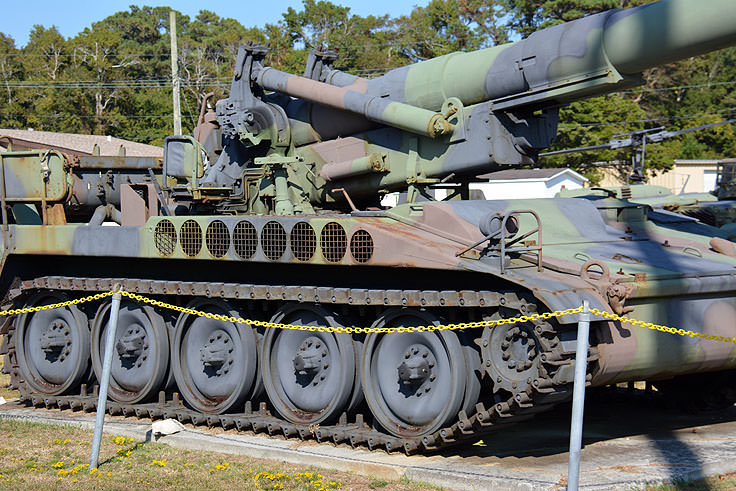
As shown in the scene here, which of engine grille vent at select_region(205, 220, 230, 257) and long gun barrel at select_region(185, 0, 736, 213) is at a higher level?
long gun barrel at select_region(185, 0, 736, 213)

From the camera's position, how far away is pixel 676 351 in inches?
350

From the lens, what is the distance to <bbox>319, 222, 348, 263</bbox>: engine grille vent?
975cm

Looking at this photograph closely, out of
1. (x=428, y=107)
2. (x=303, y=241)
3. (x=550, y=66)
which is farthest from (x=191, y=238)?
(x=550, y=66)

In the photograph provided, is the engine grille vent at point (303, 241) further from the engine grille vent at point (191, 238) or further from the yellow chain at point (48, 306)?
the yellow chain at point (48, 306)

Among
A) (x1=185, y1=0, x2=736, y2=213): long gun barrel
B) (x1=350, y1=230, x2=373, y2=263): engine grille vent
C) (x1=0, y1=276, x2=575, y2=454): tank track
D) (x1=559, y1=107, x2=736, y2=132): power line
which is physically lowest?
(x1=0, y1=276, x2=575, y2=454): tank track

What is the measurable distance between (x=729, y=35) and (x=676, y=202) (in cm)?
1283

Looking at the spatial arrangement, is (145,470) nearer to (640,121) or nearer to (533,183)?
(533,183)

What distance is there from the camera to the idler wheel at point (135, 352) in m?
12.1

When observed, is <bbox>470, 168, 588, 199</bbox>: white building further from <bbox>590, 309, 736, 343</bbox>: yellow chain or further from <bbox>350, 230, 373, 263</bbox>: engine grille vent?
<bbox>590, 309, 736, 343</bbox>: yellow chain

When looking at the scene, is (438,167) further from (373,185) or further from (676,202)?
(676,202)

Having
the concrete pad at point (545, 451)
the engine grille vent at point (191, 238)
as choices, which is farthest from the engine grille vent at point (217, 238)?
the concrete pad at point (545, 451)

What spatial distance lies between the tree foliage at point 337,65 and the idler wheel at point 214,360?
115 feet

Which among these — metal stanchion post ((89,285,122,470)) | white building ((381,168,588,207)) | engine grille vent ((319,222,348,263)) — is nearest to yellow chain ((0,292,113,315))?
metal stanchion post ((89,285,122,470))

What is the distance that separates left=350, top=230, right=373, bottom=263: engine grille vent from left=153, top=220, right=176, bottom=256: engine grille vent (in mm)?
2598
